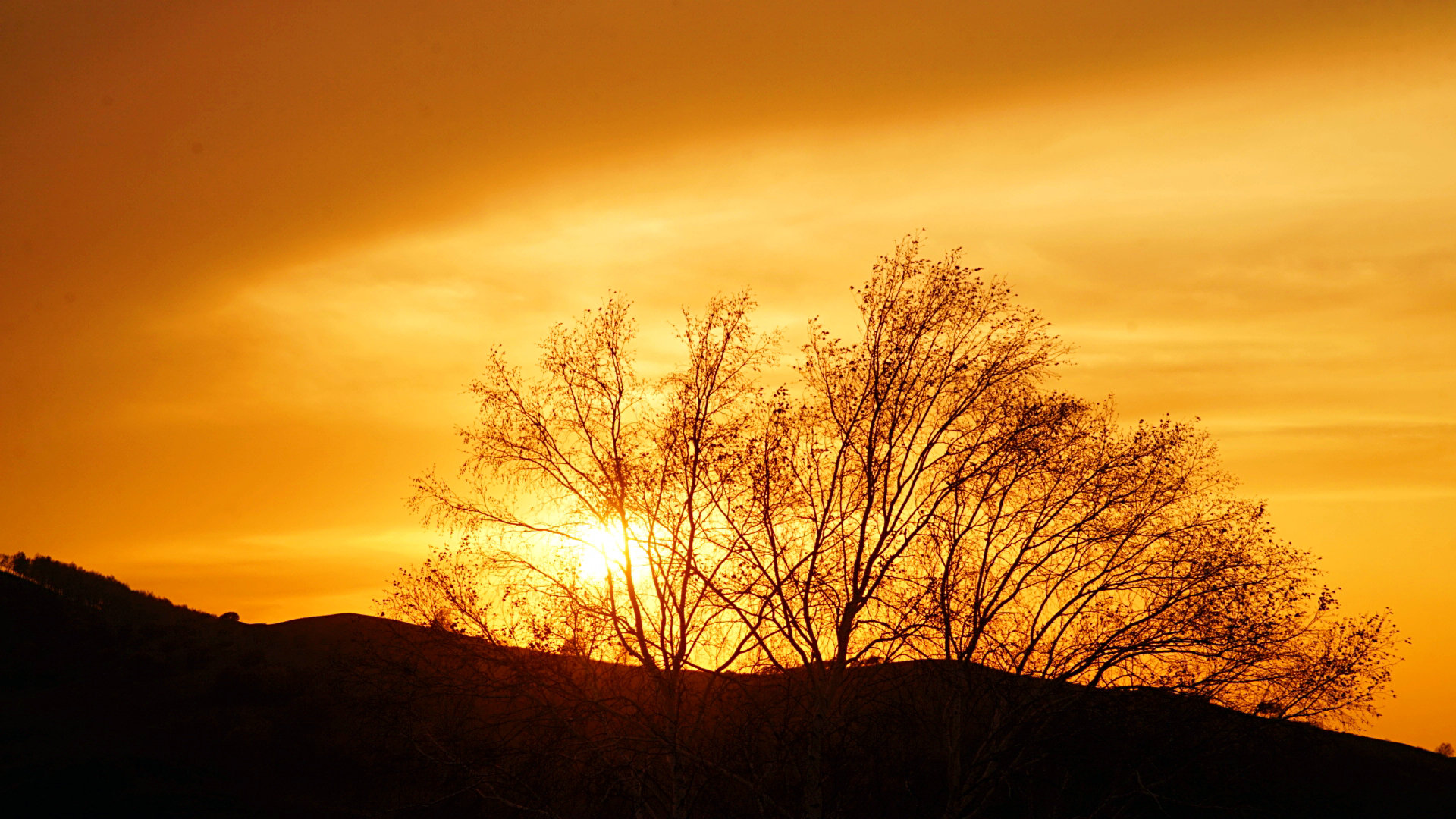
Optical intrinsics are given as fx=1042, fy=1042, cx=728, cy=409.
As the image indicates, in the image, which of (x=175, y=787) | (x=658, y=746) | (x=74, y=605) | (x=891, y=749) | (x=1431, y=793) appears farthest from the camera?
(x=74, y=605)

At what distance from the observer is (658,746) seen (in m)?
20.8

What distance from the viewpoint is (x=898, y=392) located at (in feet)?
74.7

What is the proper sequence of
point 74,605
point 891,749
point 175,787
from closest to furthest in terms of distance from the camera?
point 891,749 → point 175,787 → point 74,605

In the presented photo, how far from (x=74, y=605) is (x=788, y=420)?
55.1 metres

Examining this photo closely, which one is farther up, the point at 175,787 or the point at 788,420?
the point at 788,420

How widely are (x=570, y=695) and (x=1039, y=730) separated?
32.4 feet

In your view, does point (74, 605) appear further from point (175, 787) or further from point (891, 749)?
point (891, 749)

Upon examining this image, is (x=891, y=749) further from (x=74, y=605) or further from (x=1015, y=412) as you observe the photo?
(x=74, y=605)

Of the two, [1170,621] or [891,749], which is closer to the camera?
[1170,621]

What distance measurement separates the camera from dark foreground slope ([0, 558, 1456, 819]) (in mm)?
21250

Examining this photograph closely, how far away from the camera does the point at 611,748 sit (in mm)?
20625

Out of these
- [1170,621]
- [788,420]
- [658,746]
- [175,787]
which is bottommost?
[175,787]

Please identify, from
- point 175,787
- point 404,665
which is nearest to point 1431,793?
point 404,665

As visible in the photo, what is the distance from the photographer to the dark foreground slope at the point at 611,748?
69.7 feet
